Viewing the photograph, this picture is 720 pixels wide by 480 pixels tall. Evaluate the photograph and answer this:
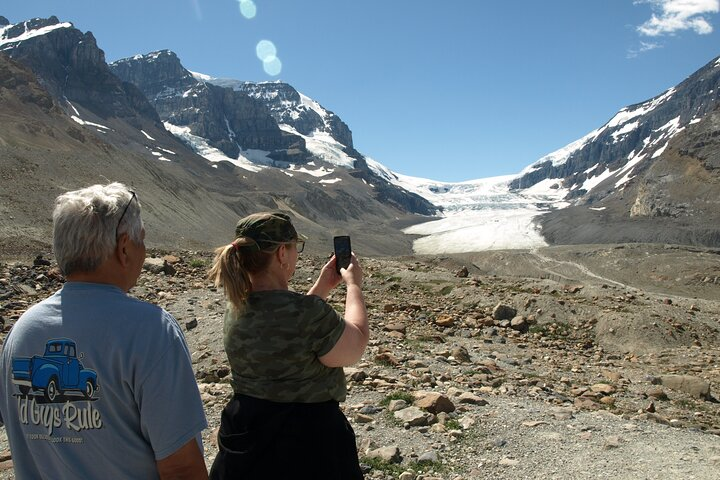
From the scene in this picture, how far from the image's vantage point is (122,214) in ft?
9.12

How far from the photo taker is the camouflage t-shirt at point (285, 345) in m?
3.35

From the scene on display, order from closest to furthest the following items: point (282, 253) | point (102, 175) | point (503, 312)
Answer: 1. point (282, 253)
2. point (503, 312)
3. point (102, 175)

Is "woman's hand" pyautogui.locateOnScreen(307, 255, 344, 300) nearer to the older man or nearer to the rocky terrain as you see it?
the older man

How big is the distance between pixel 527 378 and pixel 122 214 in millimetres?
9293

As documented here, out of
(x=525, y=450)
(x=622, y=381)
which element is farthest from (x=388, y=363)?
(x=622, y=381)

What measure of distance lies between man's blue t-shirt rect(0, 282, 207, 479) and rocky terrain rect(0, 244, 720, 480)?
12.6 feet

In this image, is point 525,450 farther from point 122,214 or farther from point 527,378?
point 122,214

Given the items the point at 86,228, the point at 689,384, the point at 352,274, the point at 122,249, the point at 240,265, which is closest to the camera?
the point at 86,228

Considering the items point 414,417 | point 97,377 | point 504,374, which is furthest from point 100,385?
point 504,374

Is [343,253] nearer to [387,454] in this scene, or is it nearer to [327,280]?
[327,280]

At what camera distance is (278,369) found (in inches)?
134

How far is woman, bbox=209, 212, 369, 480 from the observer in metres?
3.37

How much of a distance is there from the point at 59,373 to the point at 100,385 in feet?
0.66

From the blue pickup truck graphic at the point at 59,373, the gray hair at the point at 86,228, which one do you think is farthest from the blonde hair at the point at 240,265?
the blue pickup truck graphic at the point at 59,373
